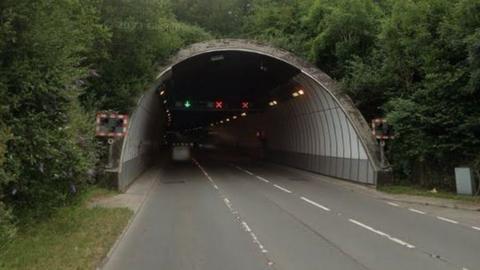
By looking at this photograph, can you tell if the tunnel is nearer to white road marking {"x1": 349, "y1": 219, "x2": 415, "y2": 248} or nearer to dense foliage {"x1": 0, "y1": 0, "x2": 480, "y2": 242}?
dense foliage {"x1": 0, "y1": 0, "x2": 480, "y2": 242}

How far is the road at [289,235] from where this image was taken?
29.6 ft

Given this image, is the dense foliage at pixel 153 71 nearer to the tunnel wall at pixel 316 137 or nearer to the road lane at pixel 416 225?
the tunnel wall at pixel 316 137

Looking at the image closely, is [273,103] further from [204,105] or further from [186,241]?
[186,241]

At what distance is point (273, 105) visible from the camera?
42531 mm

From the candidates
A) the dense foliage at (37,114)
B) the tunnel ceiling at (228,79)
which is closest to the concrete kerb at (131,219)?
the dense foliage at (37,114)

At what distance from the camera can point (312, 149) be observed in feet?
110

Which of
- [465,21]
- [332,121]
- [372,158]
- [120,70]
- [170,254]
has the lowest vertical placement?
[170,254]

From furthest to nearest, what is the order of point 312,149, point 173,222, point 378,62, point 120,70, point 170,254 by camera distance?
point 312,149, point 378,62, point 120,70, point 173,222, point 170,254

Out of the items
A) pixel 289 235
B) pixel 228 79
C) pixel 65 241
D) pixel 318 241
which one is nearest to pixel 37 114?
pixel 65 241

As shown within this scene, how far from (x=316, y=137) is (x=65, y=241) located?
942 inches

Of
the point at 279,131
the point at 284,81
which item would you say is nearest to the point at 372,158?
the point at 284,81

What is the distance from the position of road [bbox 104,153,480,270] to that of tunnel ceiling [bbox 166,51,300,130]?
43.4 ft

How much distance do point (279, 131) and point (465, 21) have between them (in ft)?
76.7

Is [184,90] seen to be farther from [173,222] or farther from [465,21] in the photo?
[173,222]
